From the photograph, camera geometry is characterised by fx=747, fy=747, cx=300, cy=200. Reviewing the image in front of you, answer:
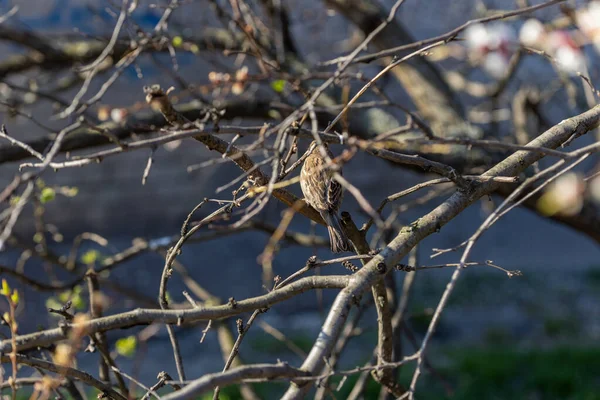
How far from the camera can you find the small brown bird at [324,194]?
2623 mm

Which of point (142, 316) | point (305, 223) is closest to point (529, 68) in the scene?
point (305, 223)

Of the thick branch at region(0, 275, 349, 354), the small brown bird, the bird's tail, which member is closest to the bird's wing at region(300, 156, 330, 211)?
the small brown bird

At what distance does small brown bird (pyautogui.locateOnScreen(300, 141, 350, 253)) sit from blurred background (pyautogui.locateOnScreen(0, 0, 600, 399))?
0.76 meters

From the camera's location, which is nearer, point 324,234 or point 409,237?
point 409,237

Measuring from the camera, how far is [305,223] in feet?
30.7

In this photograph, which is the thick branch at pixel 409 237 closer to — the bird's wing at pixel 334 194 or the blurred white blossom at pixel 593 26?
the blurred white blossom at pixel 593 26

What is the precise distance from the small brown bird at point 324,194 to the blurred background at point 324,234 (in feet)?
2.50

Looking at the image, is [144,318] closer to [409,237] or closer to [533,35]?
[409,237]

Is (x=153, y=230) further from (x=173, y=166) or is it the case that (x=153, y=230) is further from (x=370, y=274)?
(x=370, y=274)

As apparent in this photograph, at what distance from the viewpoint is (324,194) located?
291 cm

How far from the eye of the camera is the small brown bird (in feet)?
8.61

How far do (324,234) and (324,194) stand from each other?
5.57 metres

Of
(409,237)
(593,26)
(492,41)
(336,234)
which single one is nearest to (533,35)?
(492,41)

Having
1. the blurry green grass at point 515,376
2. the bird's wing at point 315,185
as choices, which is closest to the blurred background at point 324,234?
the blurry green grass at point 515,376
